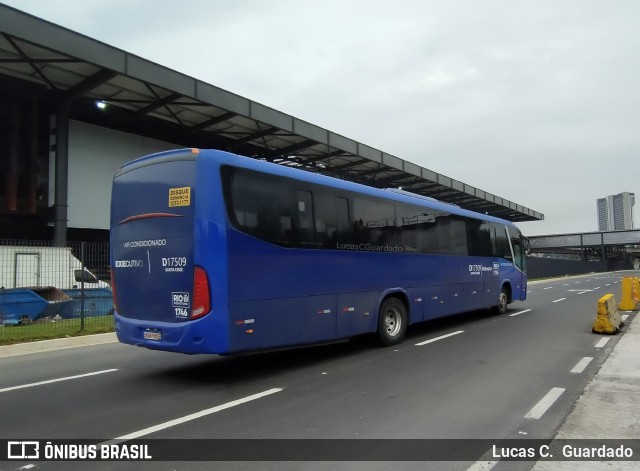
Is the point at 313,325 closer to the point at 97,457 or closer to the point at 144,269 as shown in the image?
the point at 144,269

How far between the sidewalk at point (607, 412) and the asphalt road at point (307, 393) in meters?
0.17

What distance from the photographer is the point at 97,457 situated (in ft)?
14.4

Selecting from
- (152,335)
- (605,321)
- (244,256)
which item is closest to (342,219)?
(244,256)

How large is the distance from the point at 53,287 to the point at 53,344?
495cm

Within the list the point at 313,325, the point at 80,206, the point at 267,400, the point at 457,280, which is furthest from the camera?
the point at 80,206

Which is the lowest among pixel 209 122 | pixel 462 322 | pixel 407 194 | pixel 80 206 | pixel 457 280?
pixel 462 322

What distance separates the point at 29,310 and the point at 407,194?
38.2 ft

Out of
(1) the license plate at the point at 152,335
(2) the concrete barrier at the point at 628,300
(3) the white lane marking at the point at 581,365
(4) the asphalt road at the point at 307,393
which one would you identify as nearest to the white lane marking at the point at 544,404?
(4) the asphalt road at the point at 307,393

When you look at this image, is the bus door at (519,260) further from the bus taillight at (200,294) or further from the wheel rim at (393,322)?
the bus taillight at (200,294)

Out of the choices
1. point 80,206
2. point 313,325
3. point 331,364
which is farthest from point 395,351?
point 80,206

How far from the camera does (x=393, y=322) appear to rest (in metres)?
10.4

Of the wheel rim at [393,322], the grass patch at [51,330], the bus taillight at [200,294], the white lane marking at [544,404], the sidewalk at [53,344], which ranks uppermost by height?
the bus taillight at [200,294]

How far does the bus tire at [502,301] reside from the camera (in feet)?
51.8

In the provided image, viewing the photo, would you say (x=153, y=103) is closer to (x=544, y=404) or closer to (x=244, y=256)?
(x=244, y=256)
